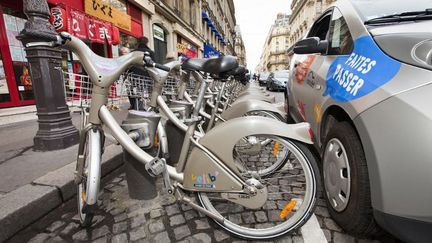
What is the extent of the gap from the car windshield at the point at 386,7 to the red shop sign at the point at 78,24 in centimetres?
711

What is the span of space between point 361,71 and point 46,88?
3.65 m

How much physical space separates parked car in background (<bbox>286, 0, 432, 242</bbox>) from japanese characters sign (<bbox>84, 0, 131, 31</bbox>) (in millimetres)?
8482

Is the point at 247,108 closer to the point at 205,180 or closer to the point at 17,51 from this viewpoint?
the point at 205,180

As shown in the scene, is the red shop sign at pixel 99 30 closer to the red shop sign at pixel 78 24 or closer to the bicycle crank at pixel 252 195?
the red shop sign at pixel 78 24

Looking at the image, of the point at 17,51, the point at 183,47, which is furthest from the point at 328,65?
the point at 183,47

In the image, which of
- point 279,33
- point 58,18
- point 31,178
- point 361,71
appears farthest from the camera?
point 279,33

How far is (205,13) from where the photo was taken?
25.3 metres

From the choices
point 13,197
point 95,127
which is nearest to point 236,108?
point 95,127

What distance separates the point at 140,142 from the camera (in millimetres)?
1946

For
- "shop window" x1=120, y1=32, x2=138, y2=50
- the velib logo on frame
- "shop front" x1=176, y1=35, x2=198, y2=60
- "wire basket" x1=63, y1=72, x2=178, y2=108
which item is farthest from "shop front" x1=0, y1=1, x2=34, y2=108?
"shop front" x1=176, y1=35, x2=198, y2=60

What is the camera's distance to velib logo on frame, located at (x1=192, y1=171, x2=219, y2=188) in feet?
5.49

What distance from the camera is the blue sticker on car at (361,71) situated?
136cm

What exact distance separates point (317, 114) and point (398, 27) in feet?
2.86

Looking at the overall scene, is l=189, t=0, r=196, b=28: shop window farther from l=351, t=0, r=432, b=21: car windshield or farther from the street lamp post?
l=351, t=0, r=432, b=21: car windshield
